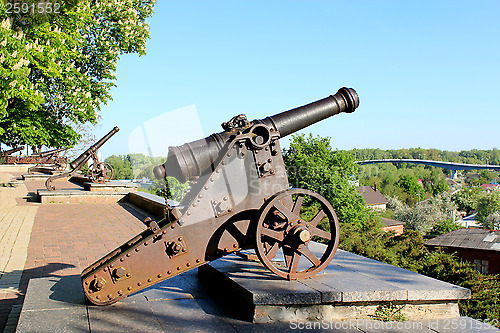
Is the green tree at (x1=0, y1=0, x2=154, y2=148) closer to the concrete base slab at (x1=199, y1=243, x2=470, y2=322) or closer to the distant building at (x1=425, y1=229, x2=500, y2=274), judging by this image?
the concrete base slab at (x1=199, y1=243, x2=470, y2=322)

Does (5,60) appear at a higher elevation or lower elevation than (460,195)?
higher

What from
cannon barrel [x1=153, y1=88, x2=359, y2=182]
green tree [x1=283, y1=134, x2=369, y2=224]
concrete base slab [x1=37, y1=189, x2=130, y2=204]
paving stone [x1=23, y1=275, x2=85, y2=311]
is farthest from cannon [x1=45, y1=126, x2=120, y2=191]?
green tree [x1=283, y1=134, x2=369, y2=224]

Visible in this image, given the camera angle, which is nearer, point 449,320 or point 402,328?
point 402,328

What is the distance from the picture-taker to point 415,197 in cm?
Result: 10694

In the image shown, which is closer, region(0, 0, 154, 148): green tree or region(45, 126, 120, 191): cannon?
region(0, 0, 154, 148): green tree

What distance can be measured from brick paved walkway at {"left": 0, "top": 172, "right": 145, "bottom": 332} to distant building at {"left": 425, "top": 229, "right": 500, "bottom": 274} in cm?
2307

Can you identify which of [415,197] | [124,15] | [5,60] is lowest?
[415,197]

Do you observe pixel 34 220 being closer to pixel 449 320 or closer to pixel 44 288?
pixel 44 288

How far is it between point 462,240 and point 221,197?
34.0m

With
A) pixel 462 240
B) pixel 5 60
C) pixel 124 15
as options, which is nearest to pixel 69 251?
pixel 5 60

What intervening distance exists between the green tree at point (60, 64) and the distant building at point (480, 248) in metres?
22.4

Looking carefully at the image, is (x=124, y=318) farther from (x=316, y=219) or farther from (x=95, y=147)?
(x=95, y=147)

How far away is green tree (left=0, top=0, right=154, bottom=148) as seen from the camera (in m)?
11.4

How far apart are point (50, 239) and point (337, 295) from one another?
6.10m
